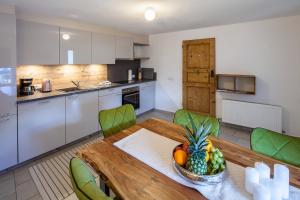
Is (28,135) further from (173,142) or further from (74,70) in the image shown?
(173,142)

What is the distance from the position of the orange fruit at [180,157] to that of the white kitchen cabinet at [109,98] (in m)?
2.76

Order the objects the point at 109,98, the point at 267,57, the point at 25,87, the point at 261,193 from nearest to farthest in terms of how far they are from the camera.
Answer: the point at 261,193
the point at 25,87
the point at 267,57
the point at 109,98

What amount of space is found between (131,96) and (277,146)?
338 cm

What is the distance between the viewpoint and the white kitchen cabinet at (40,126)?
2.56m

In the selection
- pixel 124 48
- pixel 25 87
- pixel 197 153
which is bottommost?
pixel 197 153

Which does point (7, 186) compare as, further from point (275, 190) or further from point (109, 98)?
point (275, 190)

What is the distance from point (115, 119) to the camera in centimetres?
210

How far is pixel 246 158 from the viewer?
132 centimetres

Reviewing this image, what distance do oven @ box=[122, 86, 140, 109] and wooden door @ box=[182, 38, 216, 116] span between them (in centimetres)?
121

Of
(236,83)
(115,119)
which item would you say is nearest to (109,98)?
(115,119)

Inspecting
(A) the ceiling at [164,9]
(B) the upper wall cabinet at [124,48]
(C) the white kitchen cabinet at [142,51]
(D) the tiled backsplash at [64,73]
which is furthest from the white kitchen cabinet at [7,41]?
(C) the white kitchen cabinet at [142,51]

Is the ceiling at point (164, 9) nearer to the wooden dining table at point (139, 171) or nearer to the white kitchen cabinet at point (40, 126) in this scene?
the white kitchen cabinet at point (40, 126)

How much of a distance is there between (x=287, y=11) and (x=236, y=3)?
3.60 feet

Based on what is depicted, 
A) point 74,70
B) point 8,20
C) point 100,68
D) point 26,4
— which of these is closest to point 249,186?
point 8,20
